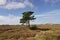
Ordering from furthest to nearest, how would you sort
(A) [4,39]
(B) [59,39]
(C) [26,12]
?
1. (C) [26,12]
2. (A) [4,39]
3. (B) [59,39]

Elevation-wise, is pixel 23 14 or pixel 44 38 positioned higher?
pixel 23 14

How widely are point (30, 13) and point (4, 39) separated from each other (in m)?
57.5

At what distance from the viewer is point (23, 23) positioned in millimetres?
97750

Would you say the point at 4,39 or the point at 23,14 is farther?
the point at 23,14

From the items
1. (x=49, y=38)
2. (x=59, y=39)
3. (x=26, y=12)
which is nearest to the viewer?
(x=59, y=39)

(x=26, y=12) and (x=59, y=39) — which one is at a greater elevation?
(x=26, y=12)

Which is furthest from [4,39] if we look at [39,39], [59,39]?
[59,39]

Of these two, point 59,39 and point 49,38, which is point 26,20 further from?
point 59,39

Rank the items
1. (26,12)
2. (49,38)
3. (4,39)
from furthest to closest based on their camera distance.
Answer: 1. (26,12)
2. (4,39)
3. (49,38)

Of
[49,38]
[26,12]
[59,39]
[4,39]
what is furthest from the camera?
[26,12]

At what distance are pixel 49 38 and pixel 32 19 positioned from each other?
65.4 meters

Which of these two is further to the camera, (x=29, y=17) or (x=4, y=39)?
(x=29, y=17)

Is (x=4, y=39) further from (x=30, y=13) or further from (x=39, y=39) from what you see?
(x=30, y=13)

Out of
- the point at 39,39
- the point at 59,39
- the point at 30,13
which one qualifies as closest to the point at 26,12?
the point at 30,13
